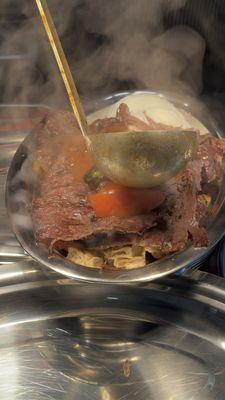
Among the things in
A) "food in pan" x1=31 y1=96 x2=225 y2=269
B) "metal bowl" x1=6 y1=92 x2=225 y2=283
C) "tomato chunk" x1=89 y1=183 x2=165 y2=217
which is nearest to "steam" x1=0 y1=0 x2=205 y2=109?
"metal bowl" x1=6 y1=92 x2=225 y2=283

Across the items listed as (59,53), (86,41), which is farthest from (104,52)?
(59,53)

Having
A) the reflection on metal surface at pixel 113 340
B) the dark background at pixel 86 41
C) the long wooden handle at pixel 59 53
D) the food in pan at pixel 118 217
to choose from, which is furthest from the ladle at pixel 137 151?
the dark background at pixel 86 41

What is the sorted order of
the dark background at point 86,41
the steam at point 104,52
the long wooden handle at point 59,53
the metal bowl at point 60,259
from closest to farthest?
1. the long wooden handle at point 59,53
2. the metal bowl at point 60,259
3. the dark background at point 86,41
4. the steam at point 104,52

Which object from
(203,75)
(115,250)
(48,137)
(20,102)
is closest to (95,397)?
(115,250)

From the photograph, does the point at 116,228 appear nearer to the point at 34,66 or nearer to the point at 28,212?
the point at 28,212

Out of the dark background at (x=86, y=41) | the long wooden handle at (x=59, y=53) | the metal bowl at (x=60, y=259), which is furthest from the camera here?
the dark background at (x=86, y=41)

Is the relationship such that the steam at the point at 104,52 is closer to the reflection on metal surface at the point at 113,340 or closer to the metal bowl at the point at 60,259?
the metal bowl at the point at 60,259
